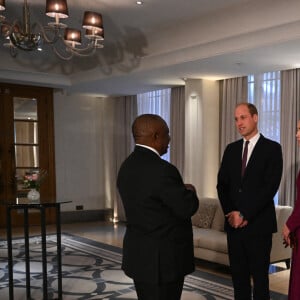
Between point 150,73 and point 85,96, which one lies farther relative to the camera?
point 85,96

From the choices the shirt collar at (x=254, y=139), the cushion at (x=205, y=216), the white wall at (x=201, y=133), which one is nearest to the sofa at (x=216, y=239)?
the cushion at (x=205, y=216)

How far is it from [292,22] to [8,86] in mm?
4761

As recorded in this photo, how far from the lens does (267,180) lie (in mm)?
2590

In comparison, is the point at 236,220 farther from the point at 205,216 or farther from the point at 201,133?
the point at 201,133

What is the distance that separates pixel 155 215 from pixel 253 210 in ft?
3.17

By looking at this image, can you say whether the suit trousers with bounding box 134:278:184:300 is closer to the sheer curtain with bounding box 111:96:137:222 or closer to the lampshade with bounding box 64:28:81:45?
the lampshade with bounding box 64:28:81:45

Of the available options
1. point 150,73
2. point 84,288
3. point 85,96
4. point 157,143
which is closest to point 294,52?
point 150,73

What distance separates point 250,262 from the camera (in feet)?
8.58

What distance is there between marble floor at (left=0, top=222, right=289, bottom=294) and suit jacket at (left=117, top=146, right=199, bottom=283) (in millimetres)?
2236

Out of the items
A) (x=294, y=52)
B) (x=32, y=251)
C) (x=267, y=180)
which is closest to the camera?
(x=267, y=180)

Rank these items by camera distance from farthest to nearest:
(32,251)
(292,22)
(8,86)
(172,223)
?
(8,86)
(32,251)
(292,22)
(172,223)

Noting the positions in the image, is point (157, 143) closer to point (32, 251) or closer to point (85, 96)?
point (32, 251)

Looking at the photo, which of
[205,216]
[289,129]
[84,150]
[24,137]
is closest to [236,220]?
[205,216]

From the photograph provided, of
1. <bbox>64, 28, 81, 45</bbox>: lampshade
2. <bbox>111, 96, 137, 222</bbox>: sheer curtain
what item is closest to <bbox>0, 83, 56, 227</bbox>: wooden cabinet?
<bbox>111, 96, 137, 222</bbox>: sheer curtain
